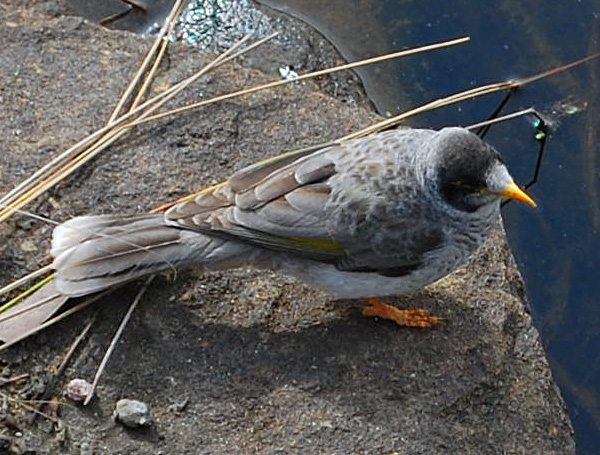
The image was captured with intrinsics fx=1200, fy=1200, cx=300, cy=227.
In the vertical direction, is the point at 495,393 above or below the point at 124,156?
below

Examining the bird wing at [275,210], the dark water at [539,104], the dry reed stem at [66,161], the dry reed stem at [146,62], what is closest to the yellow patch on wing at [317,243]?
the bird wing at [275,210]

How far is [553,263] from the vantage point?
263 inches

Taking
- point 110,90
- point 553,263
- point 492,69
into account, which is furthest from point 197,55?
point 553,263

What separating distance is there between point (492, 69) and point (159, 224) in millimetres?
2761

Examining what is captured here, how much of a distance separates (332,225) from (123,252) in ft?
2.97

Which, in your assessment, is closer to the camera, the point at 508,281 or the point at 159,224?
the point at 159,224

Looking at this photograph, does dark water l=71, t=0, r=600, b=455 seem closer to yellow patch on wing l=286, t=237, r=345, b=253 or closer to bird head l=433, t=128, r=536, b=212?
bird head l=433, t=128, r=536, b=212

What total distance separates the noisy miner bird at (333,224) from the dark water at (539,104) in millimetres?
1588

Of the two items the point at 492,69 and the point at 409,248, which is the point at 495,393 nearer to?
the point at 409,248

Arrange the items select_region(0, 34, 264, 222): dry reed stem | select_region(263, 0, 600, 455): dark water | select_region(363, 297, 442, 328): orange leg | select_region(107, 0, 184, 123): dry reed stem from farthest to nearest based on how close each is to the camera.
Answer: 1. select_region(263, 0, 600, 455): dark water
2. select_region(107, 0, 184, 123): dry reed stem
3. select_region(0, 34, 264, 222): dry reed stem
4. select_region(363, 297, 442, 328): orange leg

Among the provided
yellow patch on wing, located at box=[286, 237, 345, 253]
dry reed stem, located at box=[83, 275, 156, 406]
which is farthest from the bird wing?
dry reed stem, located at box=[83, 275, 156, 406]

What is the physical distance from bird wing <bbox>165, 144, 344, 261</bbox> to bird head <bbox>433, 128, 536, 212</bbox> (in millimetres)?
495

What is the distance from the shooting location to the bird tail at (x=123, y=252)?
5121mm

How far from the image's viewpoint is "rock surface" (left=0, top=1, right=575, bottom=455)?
16.3ft
